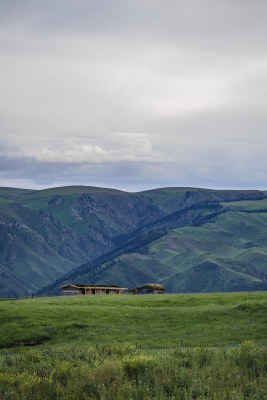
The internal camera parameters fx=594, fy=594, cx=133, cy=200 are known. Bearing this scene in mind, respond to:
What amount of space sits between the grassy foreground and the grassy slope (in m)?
0.09

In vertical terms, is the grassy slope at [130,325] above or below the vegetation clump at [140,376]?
below

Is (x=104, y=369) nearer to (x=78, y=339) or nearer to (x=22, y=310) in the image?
(x=78, y=339)

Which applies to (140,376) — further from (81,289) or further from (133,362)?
(81,289)

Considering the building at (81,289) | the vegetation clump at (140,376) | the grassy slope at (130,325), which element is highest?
the vegetation clump at (140,376)

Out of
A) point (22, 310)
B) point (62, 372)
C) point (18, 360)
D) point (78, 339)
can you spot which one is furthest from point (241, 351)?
point (22, 310)

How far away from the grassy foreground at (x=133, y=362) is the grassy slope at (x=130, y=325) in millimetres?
94

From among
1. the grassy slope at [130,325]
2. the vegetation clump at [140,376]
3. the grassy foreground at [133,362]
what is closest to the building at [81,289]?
the grassy slope at [130,325]

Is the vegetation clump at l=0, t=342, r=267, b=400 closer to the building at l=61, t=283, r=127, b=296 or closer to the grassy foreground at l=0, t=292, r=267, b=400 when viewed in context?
the grassy foreground at l=0, t=292, r=267, b=400

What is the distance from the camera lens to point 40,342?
175 ft

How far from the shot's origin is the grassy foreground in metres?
30.1

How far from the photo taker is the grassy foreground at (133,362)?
98.8 ft

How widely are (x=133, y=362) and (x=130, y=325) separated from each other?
80.8 feet

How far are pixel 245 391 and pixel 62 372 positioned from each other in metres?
9.99

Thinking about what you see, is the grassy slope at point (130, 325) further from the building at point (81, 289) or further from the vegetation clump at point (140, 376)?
the building at point (81, 289)
